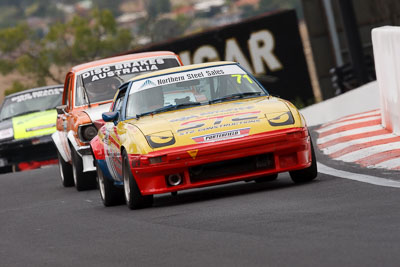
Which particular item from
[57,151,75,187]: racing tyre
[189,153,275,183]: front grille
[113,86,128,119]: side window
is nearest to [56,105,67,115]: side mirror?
[57,151,75,187]: racing tyre

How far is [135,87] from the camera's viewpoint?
10.7 m

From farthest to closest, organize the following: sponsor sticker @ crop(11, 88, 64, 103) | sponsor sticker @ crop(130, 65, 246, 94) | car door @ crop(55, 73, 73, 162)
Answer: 1. sponsor sticker @ crop(11, 88, 64, 103)
2. car door @ crop(55, 73, 73, 162)
3. sponsor sticker @ crop(130, 65, 246, 94)

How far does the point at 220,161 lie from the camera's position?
9289 millimetres

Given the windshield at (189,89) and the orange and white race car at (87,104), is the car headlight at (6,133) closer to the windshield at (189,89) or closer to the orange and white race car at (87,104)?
the orange and white race car at (87,104)

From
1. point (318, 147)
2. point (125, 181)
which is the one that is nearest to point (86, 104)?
point (318, 147)

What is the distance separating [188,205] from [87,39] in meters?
59.9

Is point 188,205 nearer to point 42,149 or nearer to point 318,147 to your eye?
point 318,147

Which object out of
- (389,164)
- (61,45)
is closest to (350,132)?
(389,164)

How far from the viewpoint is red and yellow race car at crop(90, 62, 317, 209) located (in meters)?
9.21

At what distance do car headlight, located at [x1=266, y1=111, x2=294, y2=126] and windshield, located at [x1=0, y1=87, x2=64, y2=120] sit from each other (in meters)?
9.84

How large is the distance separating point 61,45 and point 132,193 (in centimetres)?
6032

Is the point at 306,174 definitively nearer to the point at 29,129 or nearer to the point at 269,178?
the point at 269,178

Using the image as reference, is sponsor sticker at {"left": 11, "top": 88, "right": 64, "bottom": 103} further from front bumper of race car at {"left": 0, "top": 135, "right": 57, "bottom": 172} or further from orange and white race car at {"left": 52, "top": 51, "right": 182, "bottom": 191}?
orange and white race car at {"left": 52, "top": 51, "right": 182, "bottom": 191}

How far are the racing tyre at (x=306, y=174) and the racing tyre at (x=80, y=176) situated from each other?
399 cm
